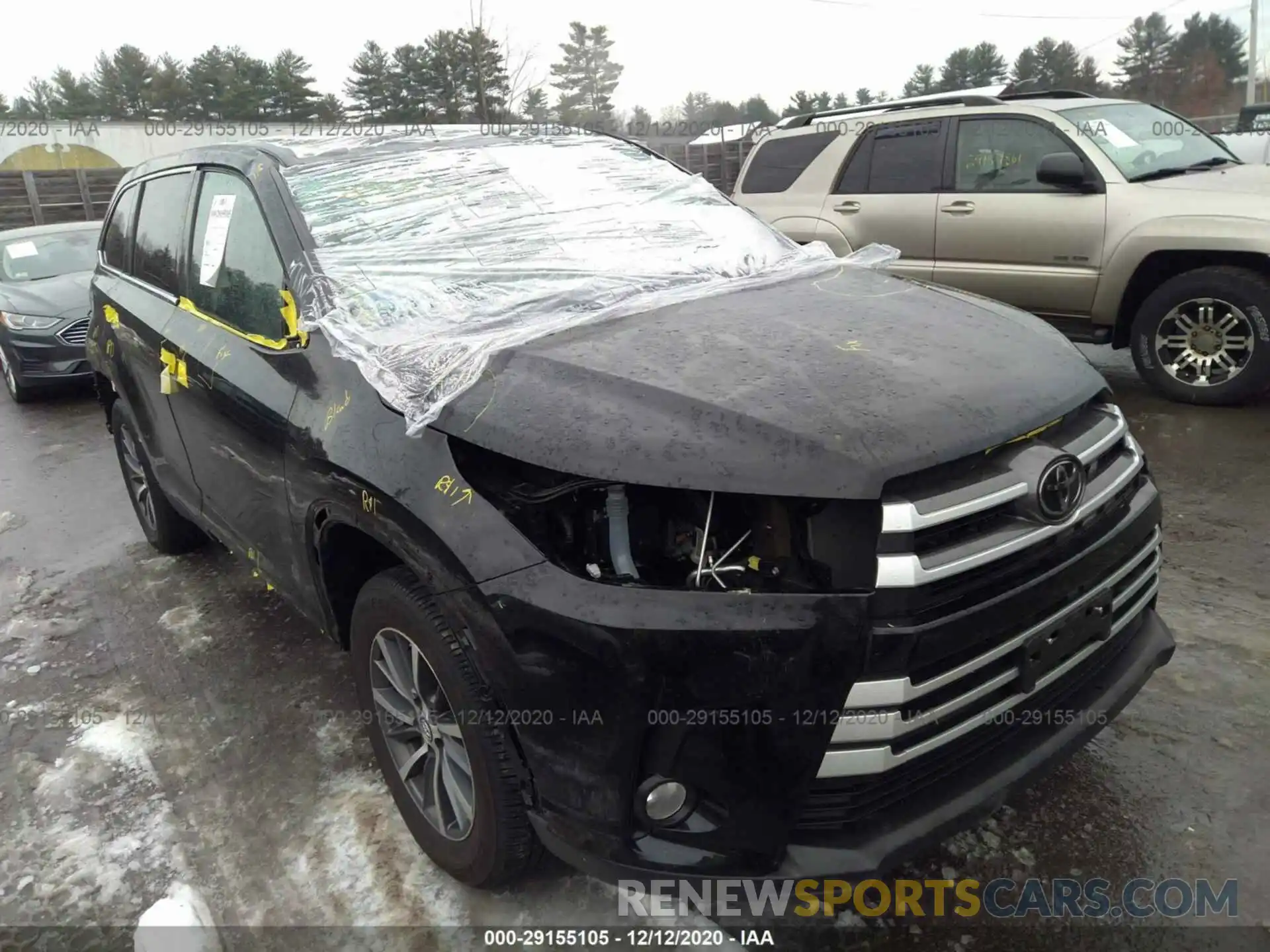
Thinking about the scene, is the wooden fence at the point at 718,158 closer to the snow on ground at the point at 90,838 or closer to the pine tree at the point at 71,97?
the snow on ground at the point at 90,838

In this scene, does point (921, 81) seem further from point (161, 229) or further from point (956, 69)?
point (161, 229)

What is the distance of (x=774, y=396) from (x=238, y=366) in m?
1.85

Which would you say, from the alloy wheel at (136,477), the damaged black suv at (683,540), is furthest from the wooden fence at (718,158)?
the damaged black suv at (683,540)

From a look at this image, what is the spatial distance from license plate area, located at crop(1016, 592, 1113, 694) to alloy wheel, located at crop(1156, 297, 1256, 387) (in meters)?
4.25

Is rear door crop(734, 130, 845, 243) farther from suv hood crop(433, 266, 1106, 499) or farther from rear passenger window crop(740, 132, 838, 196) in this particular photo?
suv hood crop(433, 266, 1106, 499)

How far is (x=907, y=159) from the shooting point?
685 cm

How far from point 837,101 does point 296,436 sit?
38.8m

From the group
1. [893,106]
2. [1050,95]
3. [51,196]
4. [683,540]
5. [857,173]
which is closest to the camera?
[683,540]

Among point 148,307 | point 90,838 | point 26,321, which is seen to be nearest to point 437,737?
point 90,838

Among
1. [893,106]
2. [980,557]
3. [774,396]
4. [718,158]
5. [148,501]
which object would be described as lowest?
[148,501]

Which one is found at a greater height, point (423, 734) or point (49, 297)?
point (49, 297)

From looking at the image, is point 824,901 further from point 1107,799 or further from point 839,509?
point 839,509

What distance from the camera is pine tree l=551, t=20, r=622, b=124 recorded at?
124 feet

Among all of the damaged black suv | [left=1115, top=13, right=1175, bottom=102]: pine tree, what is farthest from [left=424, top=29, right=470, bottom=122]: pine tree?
[left=1115, top=13, right=1175, bottom=102]: pine tree
